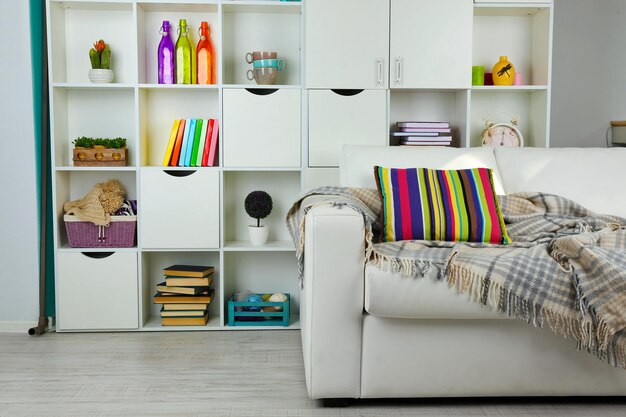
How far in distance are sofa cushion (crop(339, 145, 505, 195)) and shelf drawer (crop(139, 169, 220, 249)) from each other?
27.5 inches

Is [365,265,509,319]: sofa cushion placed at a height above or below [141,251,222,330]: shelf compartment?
above

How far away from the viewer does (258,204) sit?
3389mm

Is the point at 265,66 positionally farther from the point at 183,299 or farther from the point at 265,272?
the point at 183,299

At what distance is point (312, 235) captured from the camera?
221cm

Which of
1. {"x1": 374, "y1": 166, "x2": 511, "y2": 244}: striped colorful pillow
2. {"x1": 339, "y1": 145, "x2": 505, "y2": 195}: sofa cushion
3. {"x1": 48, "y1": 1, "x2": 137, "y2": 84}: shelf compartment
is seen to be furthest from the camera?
{"x1": 48, "y1": 1, "x2": 137, "y2": 84}: shelf compartment

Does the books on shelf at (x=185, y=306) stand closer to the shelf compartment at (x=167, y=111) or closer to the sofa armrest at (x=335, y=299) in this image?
the shelf compartment at (x=167, y=111)

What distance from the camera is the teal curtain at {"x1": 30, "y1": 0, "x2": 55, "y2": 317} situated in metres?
3.26

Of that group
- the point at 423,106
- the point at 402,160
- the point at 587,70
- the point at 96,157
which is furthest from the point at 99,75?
the point at 587,70

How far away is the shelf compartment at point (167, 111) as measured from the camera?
3.58 m

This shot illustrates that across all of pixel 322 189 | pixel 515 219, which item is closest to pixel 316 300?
pixel 322 189

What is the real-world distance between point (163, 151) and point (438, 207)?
63.6 inches

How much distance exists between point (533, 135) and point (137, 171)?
1.94 meters

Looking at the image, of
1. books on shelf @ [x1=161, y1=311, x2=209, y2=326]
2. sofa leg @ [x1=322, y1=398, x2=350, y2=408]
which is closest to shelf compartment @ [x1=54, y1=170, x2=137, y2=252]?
books on shelf @ [x1=161, y1=311, x2=209, y2=326]

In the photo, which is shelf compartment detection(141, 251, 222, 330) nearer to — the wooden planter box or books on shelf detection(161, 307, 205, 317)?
books on shelf detection(161, 307, 205, 317)
